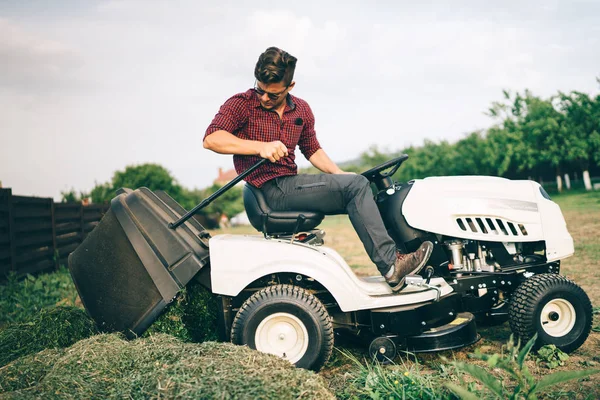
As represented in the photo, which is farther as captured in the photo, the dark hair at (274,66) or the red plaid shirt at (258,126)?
the red plaid shirt at (258,126)

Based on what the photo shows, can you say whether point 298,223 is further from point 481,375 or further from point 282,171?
point 481,375

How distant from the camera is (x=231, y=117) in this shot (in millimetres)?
3197

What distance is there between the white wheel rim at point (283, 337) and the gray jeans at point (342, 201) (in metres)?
0.65

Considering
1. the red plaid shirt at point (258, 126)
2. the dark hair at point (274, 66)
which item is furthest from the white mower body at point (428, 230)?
the dark hair at point (274, 66)

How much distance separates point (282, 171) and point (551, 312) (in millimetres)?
2056

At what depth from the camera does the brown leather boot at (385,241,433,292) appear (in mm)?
3178

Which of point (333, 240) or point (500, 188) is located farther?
point (333, 240)

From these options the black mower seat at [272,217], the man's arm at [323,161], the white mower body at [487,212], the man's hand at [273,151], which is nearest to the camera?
the man's hand at [273,151]

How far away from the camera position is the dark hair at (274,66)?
10.0 feet

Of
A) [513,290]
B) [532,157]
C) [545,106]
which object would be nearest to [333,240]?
[513,290]

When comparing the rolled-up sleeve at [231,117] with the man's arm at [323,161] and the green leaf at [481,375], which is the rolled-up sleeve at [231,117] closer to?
the man's arm at [323,161]

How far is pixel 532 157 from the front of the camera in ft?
87.2

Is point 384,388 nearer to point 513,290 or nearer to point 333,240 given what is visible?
point 513,290

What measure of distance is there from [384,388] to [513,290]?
1.48m
